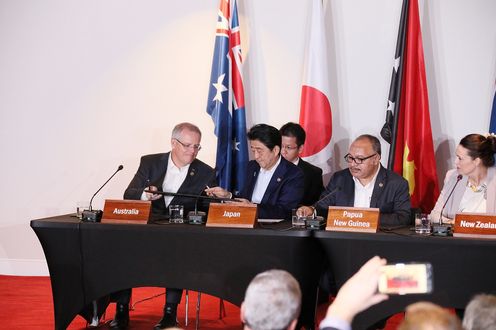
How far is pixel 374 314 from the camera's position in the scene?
3.79m

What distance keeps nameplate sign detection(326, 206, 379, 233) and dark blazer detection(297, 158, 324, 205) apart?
1573 millimetres

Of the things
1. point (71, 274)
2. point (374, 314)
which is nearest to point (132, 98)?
point (71, 274)

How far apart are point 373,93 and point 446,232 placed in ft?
7.71

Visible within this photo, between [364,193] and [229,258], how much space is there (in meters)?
1.10

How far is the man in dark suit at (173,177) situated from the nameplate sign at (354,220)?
118 centimetres

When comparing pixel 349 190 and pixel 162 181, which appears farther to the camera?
pixel 162 181

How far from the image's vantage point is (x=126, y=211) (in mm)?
4230

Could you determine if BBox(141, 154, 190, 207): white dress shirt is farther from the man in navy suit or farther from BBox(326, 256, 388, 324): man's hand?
BBox(326, 256, 388, 324): man's hand

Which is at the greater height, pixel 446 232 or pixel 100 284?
pixel 446 232

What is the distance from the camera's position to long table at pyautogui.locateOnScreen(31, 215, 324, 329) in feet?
12.9

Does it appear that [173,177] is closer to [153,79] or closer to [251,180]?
[251,180]

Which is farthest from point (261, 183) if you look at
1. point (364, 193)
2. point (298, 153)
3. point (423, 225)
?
point (423, 225)

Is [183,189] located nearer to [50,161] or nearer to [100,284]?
[100,284]

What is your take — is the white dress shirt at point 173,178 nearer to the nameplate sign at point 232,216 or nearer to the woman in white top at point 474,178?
the nameplate sign at point 232,216
